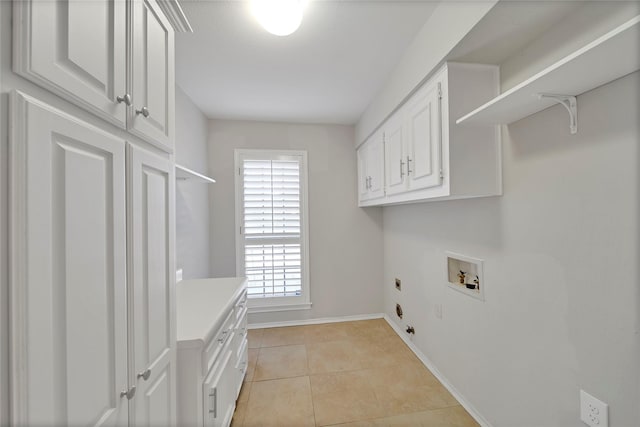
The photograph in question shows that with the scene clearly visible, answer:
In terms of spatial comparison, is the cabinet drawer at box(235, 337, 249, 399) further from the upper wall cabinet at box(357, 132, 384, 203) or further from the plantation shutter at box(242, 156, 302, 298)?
the upper wall cabinet at box(357, 132, 384, 203)

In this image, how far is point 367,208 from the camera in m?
3.31

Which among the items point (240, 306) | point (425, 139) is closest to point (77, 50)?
point (425, 139)

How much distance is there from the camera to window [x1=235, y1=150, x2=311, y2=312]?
3.08 meters

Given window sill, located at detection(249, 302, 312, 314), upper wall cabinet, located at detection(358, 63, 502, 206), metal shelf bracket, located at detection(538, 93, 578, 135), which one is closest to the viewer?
metal shelf bracket, located at detection(538, 93, 578, 135)

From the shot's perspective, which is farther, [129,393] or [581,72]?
[581,72]

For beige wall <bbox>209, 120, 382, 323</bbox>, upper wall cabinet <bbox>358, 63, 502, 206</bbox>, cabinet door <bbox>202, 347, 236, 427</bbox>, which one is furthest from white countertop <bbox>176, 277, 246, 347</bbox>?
upper wall cabinet <bbox>358, 63, 502, 206</bbox>

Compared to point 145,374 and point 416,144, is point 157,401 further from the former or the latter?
point 416,144

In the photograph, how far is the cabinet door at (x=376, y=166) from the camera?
8.00ft

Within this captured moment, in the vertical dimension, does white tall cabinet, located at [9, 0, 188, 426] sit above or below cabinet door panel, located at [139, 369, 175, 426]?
above

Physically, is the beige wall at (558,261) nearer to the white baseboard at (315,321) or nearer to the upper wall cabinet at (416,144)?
the upper wall cabinet at (416,144)

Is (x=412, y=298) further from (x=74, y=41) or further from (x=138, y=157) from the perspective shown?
(x=74, y=41)

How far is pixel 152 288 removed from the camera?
895mm

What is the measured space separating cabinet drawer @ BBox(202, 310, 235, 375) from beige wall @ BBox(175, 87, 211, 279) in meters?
0.92

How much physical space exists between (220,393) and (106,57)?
1.58 meters
